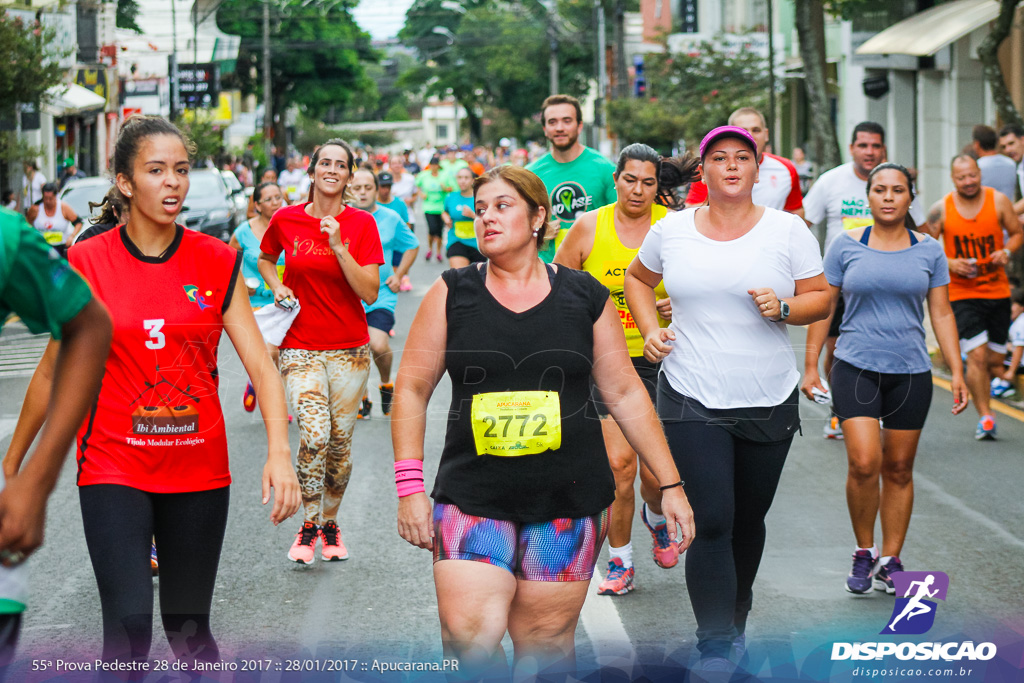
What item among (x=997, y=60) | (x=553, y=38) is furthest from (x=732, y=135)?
(x=553, y=38)

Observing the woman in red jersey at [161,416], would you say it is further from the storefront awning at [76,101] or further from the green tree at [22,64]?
the storefront awning at [76,101]

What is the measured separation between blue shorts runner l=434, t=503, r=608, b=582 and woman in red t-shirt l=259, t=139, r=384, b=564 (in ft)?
8.69

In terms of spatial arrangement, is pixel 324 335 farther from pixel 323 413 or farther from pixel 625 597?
pixel 625 597

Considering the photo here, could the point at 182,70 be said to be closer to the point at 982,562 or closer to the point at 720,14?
the point at 720,14

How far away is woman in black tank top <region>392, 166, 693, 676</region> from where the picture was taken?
3.66 m

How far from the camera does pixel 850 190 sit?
28.0 ft

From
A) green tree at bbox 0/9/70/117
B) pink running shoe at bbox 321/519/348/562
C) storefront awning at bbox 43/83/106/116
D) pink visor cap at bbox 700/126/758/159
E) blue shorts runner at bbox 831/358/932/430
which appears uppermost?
storefront awning at bbox 43/83/106/116

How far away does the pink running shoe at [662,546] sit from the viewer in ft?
19.2

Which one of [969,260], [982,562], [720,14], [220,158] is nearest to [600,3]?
[720,14]

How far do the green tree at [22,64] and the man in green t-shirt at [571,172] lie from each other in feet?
49.9

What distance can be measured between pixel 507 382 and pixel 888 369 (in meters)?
2.72

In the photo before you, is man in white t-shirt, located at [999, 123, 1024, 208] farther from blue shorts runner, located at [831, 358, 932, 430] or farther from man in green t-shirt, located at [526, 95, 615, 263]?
blue shorts runner, located at [831, 358, 932, 430]

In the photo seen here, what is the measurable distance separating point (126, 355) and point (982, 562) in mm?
4270

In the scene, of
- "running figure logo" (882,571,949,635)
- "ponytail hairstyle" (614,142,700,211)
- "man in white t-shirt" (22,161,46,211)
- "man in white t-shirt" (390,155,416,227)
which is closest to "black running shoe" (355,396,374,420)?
"ponytail hairstyle" (614,142,700,211)
